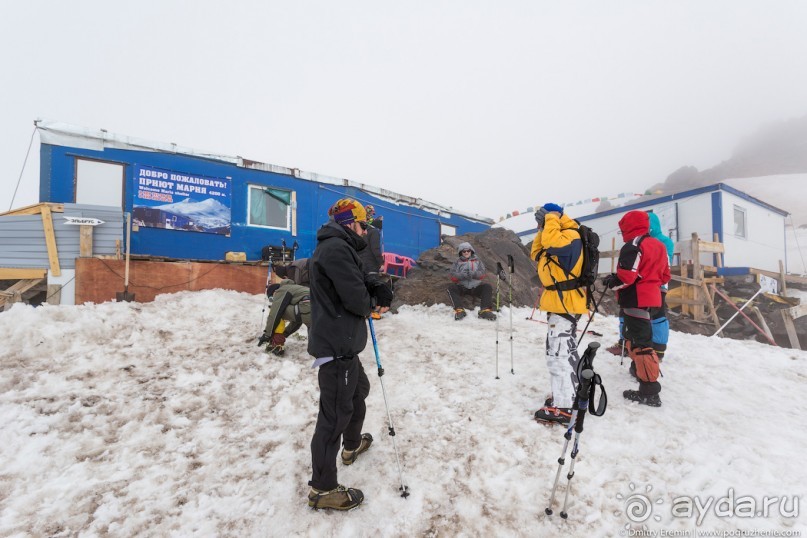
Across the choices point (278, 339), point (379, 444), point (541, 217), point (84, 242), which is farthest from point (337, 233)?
point (84, 242)

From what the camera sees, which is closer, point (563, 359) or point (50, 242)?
point (563, 359)

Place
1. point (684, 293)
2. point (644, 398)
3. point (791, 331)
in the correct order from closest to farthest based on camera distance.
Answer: point (644, 398) < point (791, 331) < point (684, 293)

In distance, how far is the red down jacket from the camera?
169 inches

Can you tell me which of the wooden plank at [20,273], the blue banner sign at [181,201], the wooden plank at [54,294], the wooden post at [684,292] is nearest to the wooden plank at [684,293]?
the wooden post at [684,292]

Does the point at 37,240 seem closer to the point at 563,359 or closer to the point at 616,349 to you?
the point at 563,359

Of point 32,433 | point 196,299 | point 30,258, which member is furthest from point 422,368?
point 30,258

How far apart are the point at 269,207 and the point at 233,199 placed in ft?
4.10

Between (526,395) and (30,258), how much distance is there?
42.0 feet

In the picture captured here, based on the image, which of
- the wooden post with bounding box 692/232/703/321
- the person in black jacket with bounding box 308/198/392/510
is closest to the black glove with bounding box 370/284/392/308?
the person in black jacket with bounding box 308/198/392/510

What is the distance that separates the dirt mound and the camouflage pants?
20.8 ft

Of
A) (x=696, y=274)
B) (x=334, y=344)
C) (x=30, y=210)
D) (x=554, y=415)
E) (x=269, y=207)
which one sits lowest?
(x=554, y=415)

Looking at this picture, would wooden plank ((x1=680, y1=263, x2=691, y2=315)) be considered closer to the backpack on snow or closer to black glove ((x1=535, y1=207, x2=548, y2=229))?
black glove ((x1=535, y1=207, x2=548, y2=229))

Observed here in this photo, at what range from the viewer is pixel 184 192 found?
37.3 ft

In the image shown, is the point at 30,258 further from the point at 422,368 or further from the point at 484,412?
the point at 484,412
